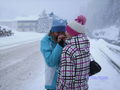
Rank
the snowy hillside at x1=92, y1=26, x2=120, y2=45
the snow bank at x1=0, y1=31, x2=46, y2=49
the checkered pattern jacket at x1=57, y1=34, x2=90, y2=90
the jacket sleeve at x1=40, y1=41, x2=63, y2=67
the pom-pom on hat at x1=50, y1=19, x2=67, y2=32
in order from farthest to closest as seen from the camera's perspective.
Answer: the snowy hillside at x1=92, y1=26, x2=120, y2=45 < the snow bank at x1=0, y1=31, x2=46, y2=49 < the pom-pom on hat at x1=50, y1=19, x2=67, y2=32 < the jacket sleeve at x1=40, y1=41, x2=63, y2=67 < the checkered pattern jacket at x1=57, y1=34, x2=90, y2=90

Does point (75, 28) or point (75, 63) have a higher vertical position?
point (75, 28)

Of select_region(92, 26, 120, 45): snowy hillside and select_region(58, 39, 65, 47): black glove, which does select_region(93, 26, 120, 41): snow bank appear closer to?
select_region(92, 26, 120, 45): snowy hillside

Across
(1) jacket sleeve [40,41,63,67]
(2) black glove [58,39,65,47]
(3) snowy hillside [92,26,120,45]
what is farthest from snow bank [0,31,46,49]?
(3) snowy hillside [92,26,120,45]

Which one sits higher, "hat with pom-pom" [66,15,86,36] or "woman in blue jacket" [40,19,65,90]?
"hat with pom-pom" [66,15,86,36]

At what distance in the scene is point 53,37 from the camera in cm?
233

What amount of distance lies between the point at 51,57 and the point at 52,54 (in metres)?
0.04

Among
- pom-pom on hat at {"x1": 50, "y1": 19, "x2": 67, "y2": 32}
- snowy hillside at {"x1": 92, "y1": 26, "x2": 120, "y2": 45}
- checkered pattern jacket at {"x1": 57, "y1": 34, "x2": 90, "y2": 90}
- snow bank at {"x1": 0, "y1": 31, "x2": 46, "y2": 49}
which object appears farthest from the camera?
snowy hillside at {"x1": 92, "y1": 26, "x2": 120, "y2": 45}

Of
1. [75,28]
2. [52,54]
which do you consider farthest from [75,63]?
[75,28]

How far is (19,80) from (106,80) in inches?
122

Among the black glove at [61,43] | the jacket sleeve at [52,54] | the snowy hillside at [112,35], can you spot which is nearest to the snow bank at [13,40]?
the jacket sleeve at [52,54]

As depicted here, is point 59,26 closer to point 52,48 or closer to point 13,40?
point 52,48

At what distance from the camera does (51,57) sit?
2.08m

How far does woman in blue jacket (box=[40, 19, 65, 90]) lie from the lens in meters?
2.13

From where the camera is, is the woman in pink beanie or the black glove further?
the black glove
